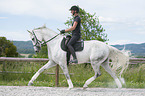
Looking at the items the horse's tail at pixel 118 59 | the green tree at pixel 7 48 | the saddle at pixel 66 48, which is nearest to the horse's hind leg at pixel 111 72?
the horse's tail at pixel 118 59

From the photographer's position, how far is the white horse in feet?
21.0

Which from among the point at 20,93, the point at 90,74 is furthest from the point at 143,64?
the point at 20,93

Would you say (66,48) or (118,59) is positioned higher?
(66,48)

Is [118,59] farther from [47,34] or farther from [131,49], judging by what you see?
[47,34]

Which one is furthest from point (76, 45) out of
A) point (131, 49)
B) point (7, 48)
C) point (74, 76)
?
point (7, 48)

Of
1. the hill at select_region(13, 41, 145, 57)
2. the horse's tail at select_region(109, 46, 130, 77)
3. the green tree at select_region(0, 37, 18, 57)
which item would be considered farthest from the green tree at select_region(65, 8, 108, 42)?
the green tree at select_region(0, 37, 18, 57)

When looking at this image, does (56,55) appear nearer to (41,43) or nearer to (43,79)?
(41,43)

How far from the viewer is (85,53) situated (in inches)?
251

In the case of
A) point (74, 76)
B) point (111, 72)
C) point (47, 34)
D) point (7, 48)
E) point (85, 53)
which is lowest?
point (74, 76)

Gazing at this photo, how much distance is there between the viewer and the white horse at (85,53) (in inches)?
252

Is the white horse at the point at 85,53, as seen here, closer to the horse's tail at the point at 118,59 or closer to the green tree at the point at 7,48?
the horse's tail at the point at 118,59

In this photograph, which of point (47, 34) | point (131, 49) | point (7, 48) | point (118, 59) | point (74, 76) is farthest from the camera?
point (7, 48)

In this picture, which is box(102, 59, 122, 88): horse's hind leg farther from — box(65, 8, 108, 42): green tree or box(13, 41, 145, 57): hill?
box(65, 8, 108, 42): green tree

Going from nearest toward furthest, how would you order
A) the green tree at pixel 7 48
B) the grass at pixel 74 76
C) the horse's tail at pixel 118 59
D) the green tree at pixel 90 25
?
the horse's tail at pixel 118 59 → the grass at pixel 74 76 → the green tree at pixel 90 25 → the green tree at pixel 7 48
